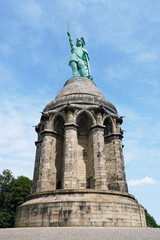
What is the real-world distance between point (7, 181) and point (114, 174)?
2723 centimetres

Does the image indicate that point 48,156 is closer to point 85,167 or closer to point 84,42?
point 85,167

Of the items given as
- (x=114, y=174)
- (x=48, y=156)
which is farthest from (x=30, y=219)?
(x=114, y=174)

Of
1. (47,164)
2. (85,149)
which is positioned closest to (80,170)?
(85,149)

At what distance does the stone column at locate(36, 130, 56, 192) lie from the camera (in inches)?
557

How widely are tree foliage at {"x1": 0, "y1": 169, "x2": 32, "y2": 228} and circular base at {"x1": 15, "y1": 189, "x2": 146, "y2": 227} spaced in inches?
836

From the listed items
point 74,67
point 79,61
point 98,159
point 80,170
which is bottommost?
point 80,170

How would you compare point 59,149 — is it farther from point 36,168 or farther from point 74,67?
point 74,67

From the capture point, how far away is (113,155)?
52.5ft

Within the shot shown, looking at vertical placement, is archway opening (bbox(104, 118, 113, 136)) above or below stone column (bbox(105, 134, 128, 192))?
above

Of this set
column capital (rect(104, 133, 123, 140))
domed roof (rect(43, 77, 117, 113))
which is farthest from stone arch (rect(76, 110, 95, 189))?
column capital (rect(104, 133, 123, 140))

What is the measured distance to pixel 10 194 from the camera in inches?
1308

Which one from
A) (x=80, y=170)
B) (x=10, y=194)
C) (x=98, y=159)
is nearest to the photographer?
(x=98, y=159)

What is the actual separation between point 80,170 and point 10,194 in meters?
23.4

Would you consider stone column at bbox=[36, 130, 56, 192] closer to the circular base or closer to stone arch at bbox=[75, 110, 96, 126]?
the circular base
